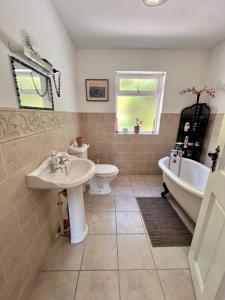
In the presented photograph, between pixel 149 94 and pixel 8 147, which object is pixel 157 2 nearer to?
pixel 149 94

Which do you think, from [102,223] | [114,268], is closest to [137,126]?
[102,223]

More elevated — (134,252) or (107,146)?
(107,146)

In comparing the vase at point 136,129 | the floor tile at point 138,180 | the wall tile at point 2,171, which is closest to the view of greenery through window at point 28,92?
the wall tile at point 2,171

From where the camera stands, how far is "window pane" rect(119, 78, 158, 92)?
2.71 m

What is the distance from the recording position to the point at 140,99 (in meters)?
2.79

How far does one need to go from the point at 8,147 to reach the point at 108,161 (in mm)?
2161

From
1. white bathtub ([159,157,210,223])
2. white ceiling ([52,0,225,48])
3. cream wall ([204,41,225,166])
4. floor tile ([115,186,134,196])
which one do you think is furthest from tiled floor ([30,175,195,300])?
white ceiling ([52,0,225,48])

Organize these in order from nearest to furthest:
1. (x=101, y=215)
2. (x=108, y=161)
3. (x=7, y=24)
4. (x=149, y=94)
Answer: (x=7, y=24) → (x=101, y=215) → (x=149, y=94) → (x=108, y=161)

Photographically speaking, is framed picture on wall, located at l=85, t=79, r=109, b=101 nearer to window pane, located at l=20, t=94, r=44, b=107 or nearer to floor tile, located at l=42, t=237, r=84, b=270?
window pane, located at l=20, t=94, r=44, b=107

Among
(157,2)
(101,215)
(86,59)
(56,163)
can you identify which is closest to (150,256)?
(101,215)

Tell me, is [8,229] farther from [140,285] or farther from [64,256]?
[140,285]

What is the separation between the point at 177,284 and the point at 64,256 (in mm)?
1002

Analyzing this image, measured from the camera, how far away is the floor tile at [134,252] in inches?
51.3

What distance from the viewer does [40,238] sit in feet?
4.11
